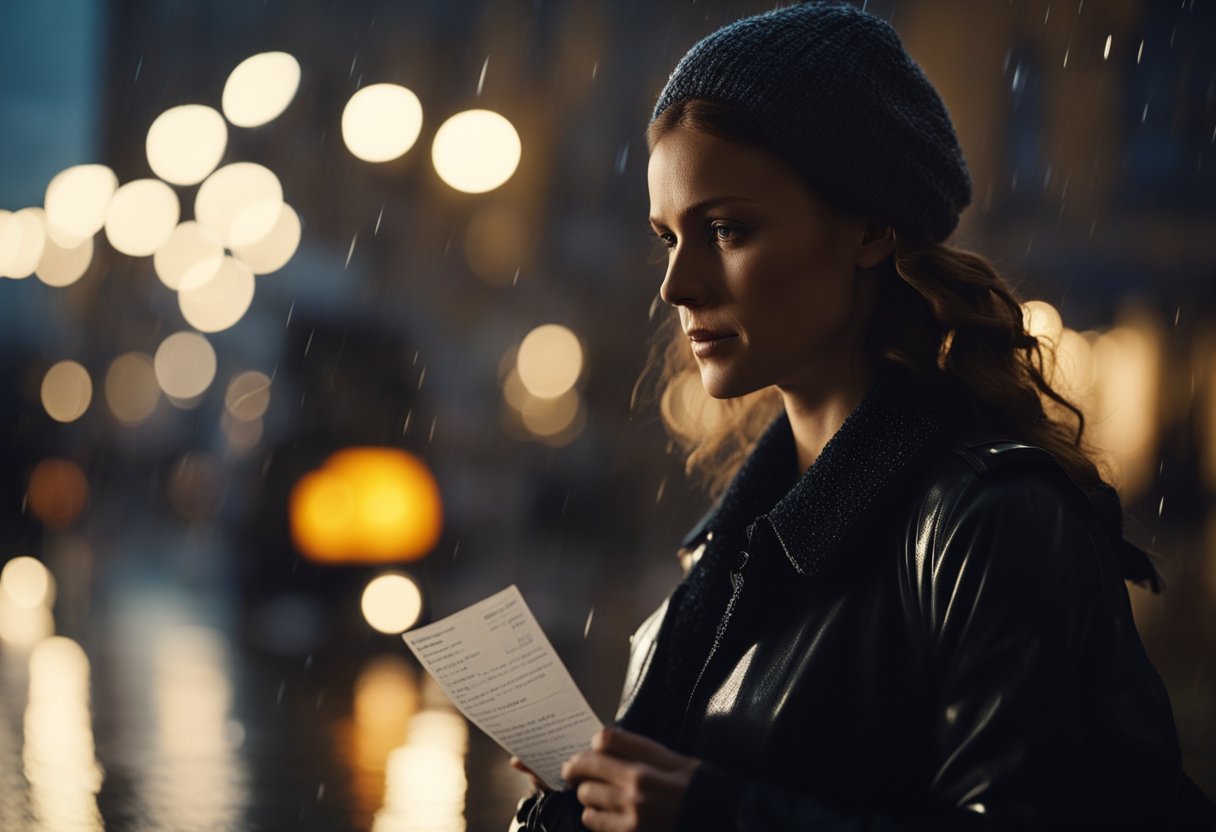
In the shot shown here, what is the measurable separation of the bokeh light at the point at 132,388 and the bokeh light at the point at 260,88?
3617 centimetres

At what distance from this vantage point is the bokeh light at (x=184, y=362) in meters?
38.6

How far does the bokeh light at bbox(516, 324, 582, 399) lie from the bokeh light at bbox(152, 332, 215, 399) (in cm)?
1186

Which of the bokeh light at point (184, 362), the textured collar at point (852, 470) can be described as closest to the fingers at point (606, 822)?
the textured collar at point (852, 470)

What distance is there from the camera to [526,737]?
2.34 m

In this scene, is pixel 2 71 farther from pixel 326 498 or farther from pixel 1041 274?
pixel 1041 274

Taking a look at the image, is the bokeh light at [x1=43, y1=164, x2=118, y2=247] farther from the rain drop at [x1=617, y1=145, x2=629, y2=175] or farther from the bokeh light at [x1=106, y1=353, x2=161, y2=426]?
the bokeh light at [x1=106, y1=353, x2=161, y2=426]

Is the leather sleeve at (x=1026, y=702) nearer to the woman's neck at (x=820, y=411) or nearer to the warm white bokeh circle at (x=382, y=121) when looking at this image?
the woman's neck at (x=820, y=411)

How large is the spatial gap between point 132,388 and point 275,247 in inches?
1429

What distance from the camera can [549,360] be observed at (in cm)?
2888

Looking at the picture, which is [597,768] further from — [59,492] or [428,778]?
[59,492]

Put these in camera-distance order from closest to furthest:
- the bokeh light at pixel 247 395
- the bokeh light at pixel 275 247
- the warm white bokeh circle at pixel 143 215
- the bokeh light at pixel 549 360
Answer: the bokeh light at pixel 275 247 < the warm white bokeh circle at pixel 143 215 < the bokeh light at pixel 549 360 < the bokeh light at pixel 247 395

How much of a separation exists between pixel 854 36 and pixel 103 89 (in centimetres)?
2346

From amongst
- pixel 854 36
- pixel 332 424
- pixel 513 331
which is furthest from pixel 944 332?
pixel 513 331

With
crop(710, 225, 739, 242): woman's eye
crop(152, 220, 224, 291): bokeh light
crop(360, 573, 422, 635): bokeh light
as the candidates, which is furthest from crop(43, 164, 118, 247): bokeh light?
crop(710, 225, 739, 242): woman's eye
